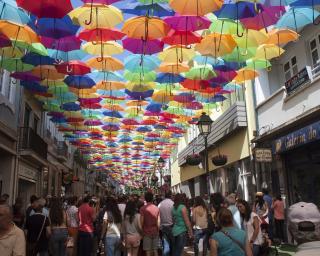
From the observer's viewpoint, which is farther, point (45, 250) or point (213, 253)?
point (45, 250)

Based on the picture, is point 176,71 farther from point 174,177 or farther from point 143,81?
point 174,177

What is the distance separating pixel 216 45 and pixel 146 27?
2.05 metres

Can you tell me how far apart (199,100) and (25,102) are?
8.71 m

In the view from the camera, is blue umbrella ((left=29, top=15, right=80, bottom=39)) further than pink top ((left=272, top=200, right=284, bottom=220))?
No

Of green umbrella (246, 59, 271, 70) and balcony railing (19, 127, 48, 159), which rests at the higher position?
green umbrella (246, 59, 271, 70)

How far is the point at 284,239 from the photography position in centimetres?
1372

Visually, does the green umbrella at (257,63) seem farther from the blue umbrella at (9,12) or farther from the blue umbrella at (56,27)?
the blue umbrella at (9,12)

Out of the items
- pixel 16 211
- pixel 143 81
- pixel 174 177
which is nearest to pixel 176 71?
pixel 143 81

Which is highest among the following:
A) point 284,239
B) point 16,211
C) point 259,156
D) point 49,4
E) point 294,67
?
point 294,67

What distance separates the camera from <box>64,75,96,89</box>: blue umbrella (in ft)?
44.1

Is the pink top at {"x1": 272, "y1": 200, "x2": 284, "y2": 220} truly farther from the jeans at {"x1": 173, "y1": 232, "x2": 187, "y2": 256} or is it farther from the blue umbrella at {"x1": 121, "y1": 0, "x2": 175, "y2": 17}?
the blue umbrella at {"x1": 121, "y1": 0, "x2": 175, "y2": 17}

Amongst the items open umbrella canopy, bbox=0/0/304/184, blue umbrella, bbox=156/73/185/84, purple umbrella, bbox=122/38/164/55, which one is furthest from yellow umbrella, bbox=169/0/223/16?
blue umbrella, bbox=156/73/185/84

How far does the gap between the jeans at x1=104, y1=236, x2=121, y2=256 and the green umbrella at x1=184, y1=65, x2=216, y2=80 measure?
5922 mm

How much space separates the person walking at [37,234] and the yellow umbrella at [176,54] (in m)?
5.61
